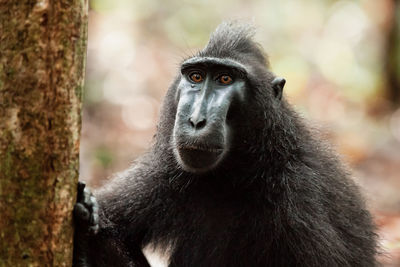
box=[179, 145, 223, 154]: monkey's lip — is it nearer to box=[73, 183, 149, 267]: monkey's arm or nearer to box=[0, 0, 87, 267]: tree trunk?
box=[73, 183, 149, 267]: monkey's arm

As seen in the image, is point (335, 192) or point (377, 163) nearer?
point (335, 192)

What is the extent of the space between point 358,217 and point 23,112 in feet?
10.5

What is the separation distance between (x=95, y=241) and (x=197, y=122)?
1.21m

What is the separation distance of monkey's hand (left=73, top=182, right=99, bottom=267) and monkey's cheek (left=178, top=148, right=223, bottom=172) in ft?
2.55

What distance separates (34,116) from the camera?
3436mm

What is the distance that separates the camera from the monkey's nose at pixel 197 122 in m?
4.57

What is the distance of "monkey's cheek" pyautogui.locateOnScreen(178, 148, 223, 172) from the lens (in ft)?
15.2

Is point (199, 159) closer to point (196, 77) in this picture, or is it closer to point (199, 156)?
point (199, 156)

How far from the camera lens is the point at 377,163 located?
11930 mm

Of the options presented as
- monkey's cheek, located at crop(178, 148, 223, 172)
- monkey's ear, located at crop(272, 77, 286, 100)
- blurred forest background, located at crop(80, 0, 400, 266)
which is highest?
blurred forest background, located at crop(80, 0, 400, 266)

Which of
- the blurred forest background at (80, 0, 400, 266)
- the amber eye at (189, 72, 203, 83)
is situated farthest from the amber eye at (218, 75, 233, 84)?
the blurred forest background at (80, 0, 400, 266)

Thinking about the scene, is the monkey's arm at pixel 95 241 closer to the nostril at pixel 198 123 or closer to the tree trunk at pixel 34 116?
the tree trunk at pixel 34 116

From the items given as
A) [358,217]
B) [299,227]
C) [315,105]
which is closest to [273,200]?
[299,227]

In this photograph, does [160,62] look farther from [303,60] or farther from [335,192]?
[335,192]
